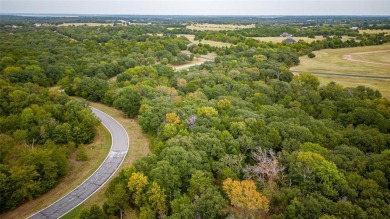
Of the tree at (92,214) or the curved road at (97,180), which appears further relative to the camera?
the curved road at (97,180)

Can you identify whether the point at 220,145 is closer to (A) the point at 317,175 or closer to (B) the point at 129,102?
(A) the point at 317,175

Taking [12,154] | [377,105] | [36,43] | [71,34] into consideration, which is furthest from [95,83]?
[71,34]

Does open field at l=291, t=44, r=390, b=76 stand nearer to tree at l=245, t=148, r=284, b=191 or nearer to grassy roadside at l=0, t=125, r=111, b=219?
tree at l=245, t=148, r=284, b=191

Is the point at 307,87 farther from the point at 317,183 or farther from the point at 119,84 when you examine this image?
the point at 119,84

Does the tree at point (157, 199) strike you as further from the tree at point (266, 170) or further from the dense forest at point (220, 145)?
the tree at point (266, 170)

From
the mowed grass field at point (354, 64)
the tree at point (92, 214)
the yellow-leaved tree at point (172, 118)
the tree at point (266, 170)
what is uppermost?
the mowed grass field at point (354, 64)

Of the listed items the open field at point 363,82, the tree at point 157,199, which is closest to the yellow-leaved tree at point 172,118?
the tree at point 157,199

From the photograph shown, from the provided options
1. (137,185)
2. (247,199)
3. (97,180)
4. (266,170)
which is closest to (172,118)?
(97,180)
